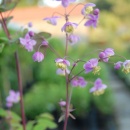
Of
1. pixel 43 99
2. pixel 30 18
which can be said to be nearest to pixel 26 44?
pixel 43 99

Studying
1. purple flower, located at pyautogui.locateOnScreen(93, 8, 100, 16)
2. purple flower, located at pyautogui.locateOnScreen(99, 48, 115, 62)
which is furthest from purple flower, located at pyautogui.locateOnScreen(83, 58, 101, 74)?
purple flower, located at pyautogui.locateOnScreen(93, 8, 100, 16)

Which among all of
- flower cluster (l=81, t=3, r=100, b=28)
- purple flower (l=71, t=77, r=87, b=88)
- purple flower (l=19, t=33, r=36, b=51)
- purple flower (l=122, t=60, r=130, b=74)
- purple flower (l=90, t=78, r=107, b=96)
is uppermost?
flower cluster (l=81, t=3, r=100, b=28)

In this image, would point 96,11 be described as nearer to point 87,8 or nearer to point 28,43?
point 87,8

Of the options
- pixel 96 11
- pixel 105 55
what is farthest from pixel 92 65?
pixel 96 11

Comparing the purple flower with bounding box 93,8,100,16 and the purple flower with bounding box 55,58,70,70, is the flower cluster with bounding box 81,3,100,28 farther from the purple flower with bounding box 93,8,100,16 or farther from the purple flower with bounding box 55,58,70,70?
the purple flower with bounding box 55,58,70,70

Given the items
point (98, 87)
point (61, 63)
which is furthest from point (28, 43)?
point (98, 87)

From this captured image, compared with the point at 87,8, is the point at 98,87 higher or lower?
lower

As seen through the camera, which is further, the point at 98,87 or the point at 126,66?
the point at 98,87

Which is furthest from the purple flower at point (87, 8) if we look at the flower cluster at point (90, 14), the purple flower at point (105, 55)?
the purple flower at point (105, 55)

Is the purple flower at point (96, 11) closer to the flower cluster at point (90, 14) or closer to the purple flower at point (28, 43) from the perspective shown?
the flower cluster at point (90, 14)

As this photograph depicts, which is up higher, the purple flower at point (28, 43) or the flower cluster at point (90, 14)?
the flower cluster at point (90, 14)

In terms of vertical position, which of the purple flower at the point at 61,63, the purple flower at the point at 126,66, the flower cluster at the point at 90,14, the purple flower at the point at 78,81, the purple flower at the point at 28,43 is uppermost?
the flower cluster at the point at 90,14

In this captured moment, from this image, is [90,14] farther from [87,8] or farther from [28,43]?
[28,43]
